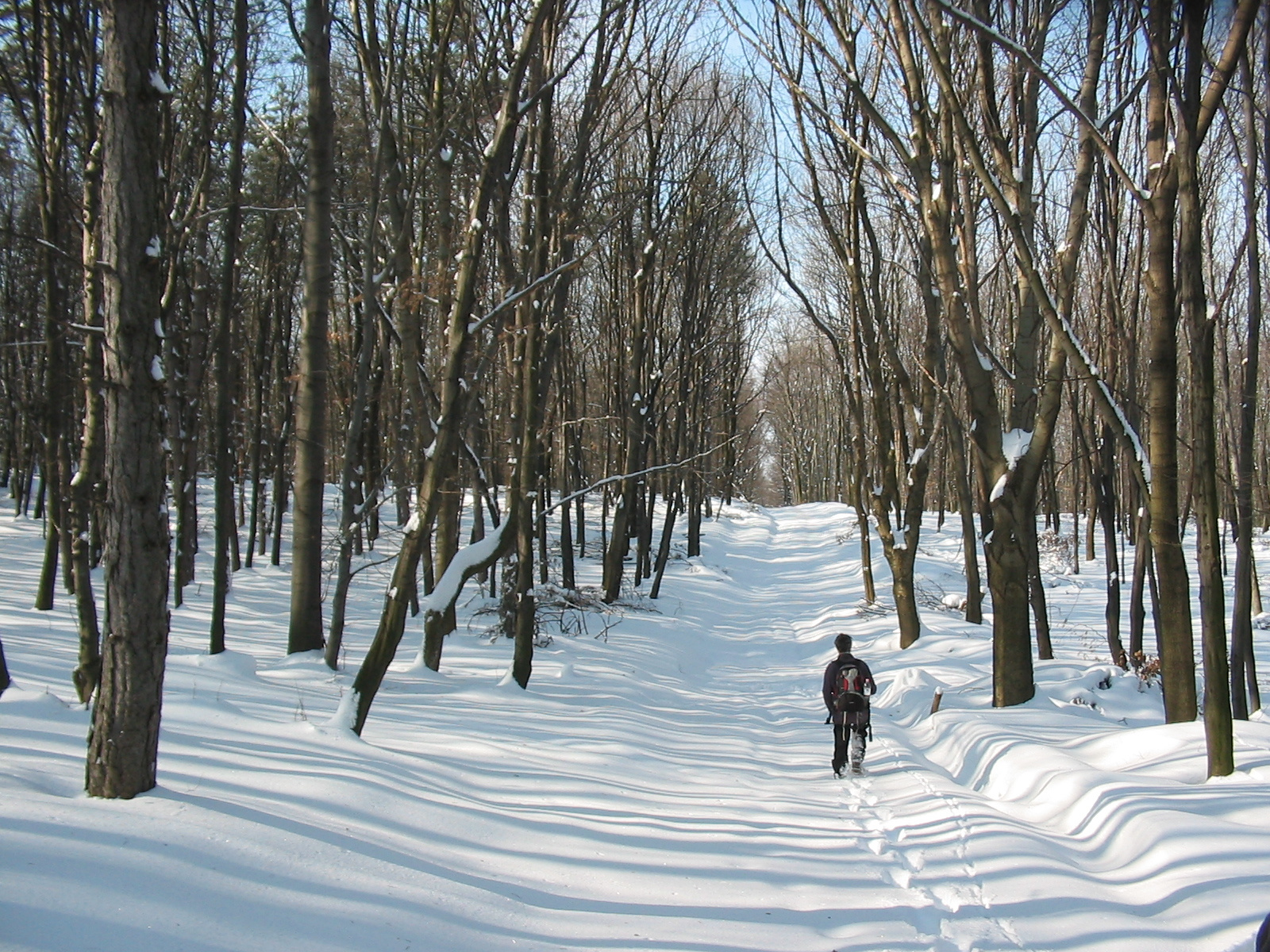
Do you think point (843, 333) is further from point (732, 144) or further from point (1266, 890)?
point (1266, 890)

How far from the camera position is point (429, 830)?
434 centimetres

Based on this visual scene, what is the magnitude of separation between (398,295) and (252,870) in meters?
6.43

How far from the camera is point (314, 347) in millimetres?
8219

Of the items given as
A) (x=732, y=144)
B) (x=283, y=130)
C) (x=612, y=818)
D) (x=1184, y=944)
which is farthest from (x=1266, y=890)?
(x=732, y=144)

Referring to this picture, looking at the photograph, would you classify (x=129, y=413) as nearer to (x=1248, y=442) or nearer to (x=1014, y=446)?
(x=1014, y=446)

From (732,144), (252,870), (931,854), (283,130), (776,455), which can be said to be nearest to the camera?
(252,870)

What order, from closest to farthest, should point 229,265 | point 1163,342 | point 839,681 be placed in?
1. point 1163,342
2. point 839,681
3. point 229,265

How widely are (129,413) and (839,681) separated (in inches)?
241

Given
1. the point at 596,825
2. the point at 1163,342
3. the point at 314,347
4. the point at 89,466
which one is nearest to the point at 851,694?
the point at 596,825

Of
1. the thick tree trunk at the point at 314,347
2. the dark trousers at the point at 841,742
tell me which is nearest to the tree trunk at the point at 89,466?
the thick tree trunk at the point at 314,347

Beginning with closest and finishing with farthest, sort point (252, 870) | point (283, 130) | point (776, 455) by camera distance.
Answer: point (252, 870)
point (283, 130)
point (776, 455)

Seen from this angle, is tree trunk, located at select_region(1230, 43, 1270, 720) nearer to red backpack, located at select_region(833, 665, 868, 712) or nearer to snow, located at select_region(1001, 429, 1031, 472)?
snow, located at select_region(1001, 429, 1031, 472)

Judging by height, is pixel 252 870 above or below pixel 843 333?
below

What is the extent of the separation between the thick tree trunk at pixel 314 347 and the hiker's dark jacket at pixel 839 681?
5.14 meters
